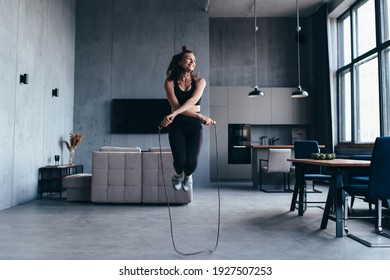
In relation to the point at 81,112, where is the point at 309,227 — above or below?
below

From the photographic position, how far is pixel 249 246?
2.83m

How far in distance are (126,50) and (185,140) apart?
244 inches

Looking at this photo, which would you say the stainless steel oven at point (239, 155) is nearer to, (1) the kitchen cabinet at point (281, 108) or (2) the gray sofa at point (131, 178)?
(1) the kitchen cabinet at point (281, 108)

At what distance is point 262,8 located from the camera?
9.29m

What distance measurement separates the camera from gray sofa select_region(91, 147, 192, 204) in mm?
5031

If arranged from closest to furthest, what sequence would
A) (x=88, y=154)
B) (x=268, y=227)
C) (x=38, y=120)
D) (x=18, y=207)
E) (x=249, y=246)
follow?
1. (x=249, y=246)
2. (x=268, y=227)
3. (x=18, y=207)
4. (x=38, y=120)
5. (x=88, y=154)

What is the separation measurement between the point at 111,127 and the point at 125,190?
335cm

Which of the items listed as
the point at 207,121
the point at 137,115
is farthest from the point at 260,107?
the point at 207,121

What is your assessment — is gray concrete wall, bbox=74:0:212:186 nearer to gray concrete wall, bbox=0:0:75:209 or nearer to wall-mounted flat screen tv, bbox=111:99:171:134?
wall-mounted flat screen tv, bbox=111:99:171:134

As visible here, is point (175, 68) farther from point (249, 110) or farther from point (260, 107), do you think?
point (260, 107)

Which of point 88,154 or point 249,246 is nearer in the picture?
point 249,246

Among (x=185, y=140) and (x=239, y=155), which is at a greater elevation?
(x=185, y=140)
